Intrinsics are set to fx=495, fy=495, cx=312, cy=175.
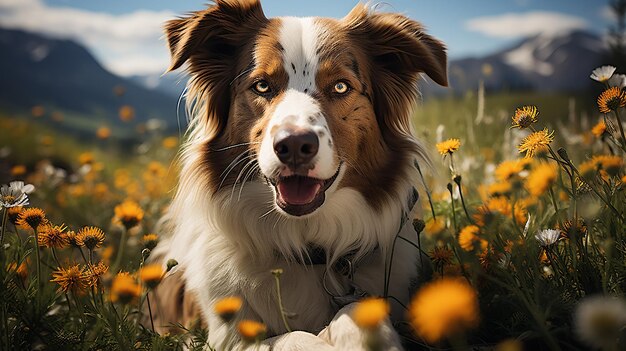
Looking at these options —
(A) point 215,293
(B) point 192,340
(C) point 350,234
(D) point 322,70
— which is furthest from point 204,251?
(D) point 322,70

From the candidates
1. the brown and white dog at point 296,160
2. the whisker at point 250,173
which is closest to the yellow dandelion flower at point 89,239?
the brown and white dog at point 296,160

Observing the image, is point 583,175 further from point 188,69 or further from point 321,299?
point 188,69

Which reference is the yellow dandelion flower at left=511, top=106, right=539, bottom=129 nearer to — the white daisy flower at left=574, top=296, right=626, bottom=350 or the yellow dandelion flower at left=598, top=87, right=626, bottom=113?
the yellow dandelion flower at left=598, top=87, right=626, bottom=113

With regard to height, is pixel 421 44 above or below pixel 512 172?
above

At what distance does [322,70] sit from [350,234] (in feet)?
3.04

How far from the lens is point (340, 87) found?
276cm

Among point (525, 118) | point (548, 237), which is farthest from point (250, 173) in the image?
point (548, 237)

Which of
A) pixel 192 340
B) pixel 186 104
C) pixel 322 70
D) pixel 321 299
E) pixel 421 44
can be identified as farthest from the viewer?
pixel 186 104

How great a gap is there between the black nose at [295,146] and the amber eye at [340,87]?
1.89 ft

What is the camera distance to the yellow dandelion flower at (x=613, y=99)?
2.10 meters

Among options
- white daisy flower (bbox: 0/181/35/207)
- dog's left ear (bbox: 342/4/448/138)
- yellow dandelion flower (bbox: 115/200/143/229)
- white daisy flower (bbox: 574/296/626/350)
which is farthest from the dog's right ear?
white daisy flower (bbox: 574/296/626/350)

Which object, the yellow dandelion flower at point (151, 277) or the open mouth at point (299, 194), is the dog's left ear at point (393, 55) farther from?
the yellow dandelion flower at point (151, 277)

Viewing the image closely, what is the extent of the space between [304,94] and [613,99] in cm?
142

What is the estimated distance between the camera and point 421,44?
9.75ft
